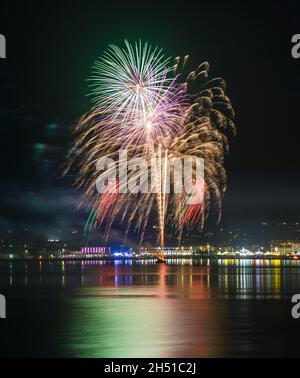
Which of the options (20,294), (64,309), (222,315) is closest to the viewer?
(222,315)

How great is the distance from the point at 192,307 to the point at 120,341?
12.7 meters

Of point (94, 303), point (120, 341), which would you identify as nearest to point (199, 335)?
point (120, 341)

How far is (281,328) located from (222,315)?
5.18 m

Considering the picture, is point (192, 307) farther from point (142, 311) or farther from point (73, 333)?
point (73, 333)

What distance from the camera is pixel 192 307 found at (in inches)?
1476

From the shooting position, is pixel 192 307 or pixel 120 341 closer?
pixel 120 341
